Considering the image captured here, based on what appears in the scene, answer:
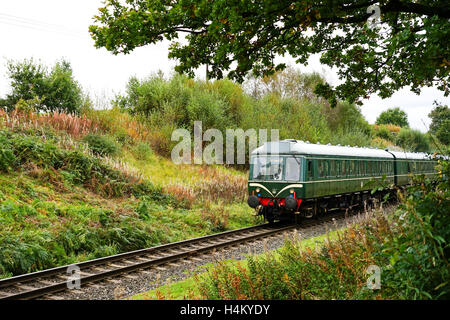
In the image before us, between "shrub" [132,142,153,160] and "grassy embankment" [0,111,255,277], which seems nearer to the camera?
"grassy embankment" [0,111,255,277]

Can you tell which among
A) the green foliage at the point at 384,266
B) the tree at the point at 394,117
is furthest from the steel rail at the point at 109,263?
the tree at the point at 394,117

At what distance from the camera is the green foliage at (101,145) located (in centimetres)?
1905

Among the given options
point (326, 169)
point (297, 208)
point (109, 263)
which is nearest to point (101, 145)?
point (297, 208)

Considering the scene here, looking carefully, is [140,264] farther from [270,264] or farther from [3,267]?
[270,264]

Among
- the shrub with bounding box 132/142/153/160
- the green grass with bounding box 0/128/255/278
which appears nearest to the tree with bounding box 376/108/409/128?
the shrub with bounding box 132/142/153/160

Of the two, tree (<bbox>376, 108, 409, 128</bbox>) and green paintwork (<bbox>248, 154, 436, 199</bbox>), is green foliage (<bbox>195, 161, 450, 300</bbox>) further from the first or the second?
tree (<bbox>376, 108, 409, 128</bbox>)

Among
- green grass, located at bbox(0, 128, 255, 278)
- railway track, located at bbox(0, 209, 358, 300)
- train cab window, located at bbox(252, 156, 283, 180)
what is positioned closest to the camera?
railway track, located at bbox(0, 209, 358, 300)

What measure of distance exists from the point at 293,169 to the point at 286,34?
6018 mm

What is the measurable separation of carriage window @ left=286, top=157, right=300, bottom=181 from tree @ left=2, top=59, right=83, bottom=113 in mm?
14276

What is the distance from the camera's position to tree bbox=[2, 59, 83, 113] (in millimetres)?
24062

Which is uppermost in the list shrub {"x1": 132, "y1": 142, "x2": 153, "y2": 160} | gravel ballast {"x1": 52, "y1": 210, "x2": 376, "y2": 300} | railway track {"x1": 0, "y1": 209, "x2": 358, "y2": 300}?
shrub {"x1": 132, "y1": 142, "x2": 153, "y2": 160}

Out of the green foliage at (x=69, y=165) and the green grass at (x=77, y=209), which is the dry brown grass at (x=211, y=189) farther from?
the green foliage at (x=69, y=165)

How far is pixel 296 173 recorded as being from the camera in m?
15.2
